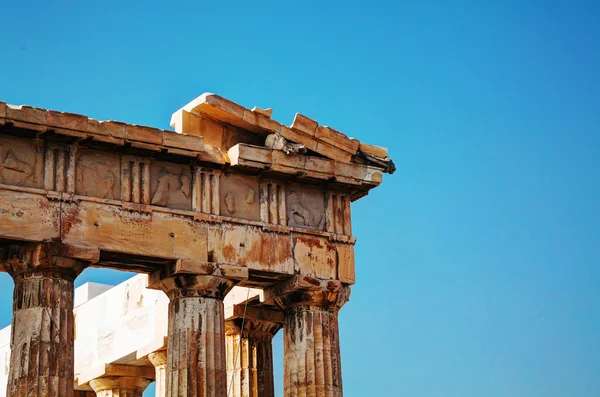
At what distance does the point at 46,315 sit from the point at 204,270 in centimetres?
325

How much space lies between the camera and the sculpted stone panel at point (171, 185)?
28.6m

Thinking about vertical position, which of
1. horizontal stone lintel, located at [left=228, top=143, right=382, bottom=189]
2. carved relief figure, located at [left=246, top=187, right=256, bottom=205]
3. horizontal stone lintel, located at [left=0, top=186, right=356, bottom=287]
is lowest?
horizontal stone lintel, located at [left=0, top=186, right=356, bottom=287]

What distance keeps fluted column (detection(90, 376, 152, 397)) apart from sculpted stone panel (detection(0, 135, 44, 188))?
10.5m

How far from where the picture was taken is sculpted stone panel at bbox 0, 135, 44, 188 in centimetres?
2703

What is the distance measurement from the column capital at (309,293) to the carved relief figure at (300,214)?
1153 millimetres

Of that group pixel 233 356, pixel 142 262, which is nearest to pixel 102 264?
pixel 142 262

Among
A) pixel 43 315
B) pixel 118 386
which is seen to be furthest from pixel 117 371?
pixel 43 315

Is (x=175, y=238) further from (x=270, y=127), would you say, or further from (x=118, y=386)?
(x=118, y=386)

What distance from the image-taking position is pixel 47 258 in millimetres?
26984

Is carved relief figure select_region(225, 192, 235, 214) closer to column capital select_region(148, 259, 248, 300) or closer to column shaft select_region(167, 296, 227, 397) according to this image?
column capital select_region(148, 259, 248, 300)

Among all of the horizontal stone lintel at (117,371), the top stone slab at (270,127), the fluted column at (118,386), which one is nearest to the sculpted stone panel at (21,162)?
the top stone slab at (270,127)

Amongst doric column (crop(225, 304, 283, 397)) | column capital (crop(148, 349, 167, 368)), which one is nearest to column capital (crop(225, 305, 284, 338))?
doric column (crop(225, 304, 283, 397))

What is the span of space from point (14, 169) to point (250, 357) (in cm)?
806

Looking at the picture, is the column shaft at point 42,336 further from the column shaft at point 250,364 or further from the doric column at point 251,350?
the column shaft at point 250,364
